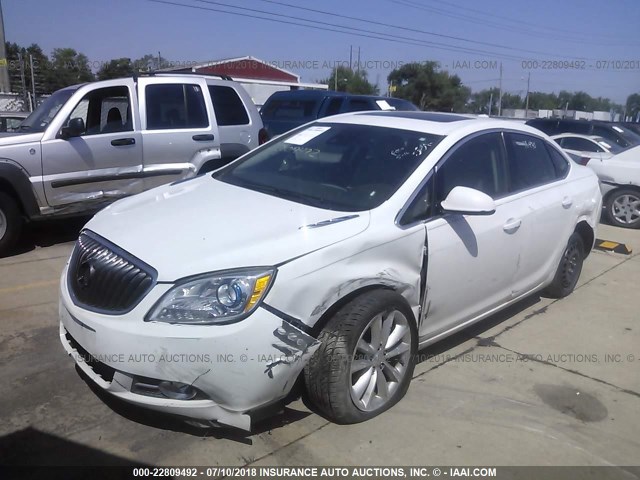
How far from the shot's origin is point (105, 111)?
654 cm

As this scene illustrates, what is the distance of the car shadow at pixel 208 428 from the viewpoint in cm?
293

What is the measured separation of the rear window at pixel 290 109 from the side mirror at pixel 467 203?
29.0 feet

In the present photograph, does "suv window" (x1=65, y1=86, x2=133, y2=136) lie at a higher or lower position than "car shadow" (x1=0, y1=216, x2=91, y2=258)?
higher

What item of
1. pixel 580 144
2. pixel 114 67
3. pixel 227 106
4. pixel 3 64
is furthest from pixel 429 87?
pixel 227 106

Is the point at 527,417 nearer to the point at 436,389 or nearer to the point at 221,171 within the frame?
the point at 436,389

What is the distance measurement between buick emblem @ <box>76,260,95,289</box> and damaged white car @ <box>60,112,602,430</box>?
13mm

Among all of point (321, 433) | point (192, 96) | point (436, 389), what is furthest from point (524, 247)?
point (192, 96)

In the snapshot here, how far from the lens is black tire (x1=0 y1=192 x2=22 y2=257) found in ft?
19.0

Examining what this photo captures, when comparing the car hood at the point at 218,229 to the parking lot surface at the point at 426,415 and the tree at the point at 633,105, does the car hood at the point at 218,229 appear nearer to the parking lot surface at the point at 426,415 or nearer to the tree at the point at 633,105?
the parking lot surface at the point at 426,415

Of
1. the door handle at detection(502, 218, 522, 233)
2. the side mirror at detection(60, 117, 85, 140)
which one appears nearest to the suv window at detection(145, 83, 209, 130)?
the side mirror at detection(60, 117, 85, 140)

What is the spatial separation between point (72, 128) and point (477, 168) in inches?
171

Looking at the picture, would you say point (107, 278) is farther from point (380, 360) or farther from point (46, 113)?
point (46, 113)

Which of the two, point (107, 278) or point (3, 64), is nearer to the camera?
point (107, 278)

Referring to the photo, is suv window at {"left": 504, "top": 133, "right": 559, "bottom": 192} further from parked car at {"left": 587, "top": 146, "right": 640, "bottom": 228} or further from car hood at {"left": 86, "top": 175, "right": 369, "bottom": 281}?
parked car at {"left": 587, "top": 146, "right": 640, "bottom": 228}
